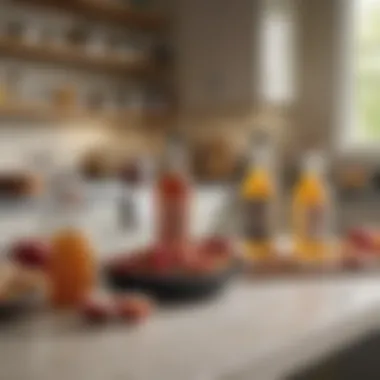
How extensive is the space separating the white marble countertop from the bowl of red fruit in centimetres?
4

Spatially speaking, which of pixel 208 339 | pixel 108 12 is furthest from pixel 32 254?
pixel 108 12

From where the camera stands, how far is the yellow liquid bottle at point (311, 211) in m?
1.99

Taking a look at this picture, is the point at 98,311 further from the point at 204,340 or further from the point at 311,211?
the point at 311,211

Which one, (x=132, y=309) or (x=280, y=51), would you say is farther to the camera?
(x=280, y=51)

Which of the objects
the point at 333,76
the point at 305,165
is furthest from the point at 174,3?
the point at 305,165

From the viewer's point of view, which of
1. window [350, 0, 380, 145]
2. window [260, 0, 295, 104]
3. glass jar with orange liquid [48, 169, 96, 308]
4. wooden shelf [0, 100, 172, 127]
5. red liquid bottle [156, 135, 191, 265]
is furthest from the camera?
window [260, 0, 295, 104]

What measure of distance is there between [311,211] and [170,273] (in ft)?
1.97

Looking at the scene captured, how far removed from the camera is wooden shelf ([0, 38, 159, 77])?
4663mm

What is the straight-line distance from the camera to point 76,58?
501 cm

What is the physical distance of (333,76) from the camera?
5.02 metres

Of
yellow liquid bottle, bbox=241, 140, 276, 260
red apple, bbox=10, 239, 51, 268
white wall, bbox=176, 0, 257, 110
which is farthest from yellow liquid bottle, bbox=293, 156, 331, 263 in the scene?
white wall, bbox=176, 0, 257, 110

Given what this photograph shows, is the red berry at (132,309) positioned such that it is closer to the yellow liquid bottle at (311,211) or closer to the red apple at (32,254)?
the red apple at (32,254)

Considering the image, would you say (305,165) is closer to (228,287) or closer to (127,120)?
(228,287)

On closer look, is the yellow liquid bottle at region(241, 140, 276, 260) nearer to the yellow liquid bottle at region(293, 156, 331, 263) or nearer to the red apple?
the yellow liquid bottle at region(293, 156, 331, 263)
